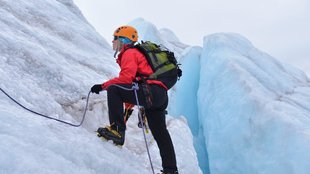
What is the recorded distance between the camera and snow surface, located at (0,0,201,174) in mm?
2188

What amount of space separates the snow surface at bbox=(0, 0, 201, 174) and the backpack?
0.73 m

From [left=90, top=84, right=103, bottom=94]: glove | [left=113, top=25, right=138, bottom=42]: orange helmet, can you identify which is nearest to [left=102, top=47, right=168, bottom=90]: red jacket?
[left=90, top=84, right=103, bottom=94]: glove

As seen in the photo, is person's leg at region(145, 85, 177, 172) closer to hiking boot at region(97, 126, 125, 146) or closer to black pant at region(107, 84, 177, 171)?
black pant at region(107, 84, 177, 171)

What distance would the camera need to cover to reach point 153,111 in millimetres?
2973

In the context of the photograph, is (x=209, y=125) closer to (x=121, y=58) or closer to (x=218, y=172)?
(x=218, y=172)

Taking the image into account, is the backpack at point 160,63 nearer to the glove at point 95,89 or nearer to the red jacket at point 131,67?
the red jacket at point 131,67

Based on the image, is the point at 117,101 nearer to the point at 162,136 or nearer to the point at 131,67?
the point at 131,67

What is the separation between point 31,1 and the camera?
5961mm

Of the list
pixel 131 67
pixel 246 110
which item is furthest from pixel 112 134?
pixel 246 110

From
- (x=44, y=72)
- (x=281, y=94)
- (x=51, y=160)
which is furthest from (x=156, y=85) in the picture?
(x=281, y=94)

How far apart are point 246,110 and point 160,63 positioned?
6.76 m

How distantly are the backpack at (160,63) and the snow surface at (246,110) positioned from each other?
5.67m

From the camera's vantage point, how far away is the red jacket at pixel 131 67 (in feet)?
9.08

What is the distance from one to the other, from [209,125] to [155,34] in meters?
5.06
